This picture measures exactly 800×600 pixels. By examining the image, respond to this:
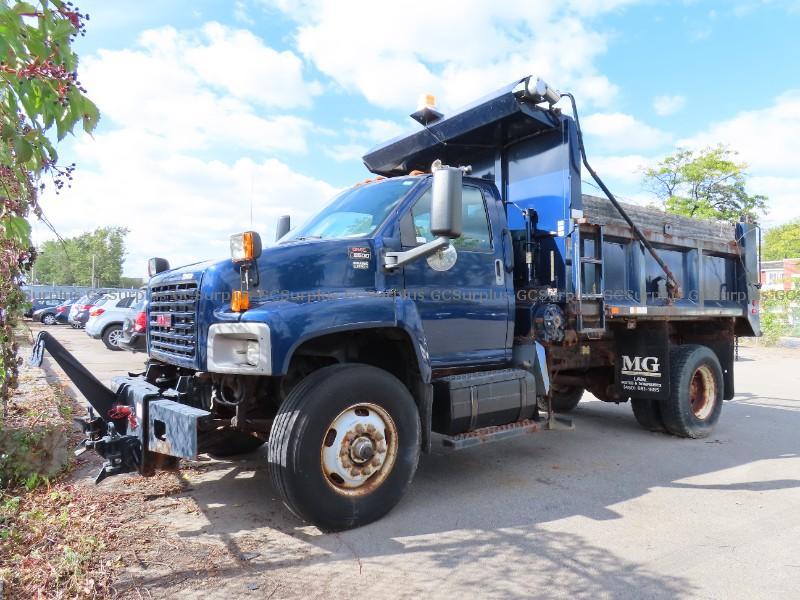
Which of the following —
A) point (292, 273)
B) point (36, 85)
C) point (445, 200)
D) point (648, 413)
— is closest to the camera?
point (36, 85)

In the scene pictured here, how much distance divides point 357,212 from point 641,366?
3845 millimetres

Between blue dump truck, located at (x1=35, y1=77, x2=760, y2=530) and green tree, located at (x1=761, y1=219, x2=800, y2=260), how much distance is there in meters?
49.5

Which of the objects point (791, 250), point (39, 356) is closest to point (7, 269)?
point (39, 356)

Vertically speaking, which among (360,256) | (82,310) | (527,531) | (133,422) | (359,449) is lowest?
(527,531)

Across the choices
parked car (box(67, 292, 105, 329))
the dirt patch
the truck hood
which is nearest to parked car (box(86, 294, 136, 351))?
parked car (box(67, 292, 105, 329))

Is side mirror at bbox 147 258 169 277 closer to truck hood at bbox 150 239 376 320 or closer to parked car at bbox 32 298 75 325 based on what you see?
truck hood at bbox 150 239 376 320

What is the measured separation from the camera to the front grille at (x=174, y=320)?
3849 millimetres

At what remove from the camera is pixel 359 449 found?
382 cm

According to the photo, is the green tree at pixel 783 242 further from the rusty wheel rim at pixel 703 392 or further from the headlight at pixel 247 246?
the headlight at pixel 247 246

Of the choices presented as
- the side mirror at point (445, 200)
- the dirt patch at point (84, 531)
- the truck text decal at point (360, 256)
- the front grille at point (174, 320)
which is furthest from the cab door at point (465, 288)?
the dirt patch at point (84, 531)

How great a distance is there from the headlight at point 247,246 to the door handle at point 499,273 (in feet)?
7.41

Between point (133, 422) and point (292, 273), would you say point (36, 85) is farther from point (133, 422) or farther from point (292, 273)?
point (133, 422)

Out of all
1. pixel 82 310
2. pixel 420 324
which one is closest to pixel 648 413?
pixel 420 324

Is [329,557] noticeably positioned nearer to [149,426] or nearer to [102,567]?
[102,567]
